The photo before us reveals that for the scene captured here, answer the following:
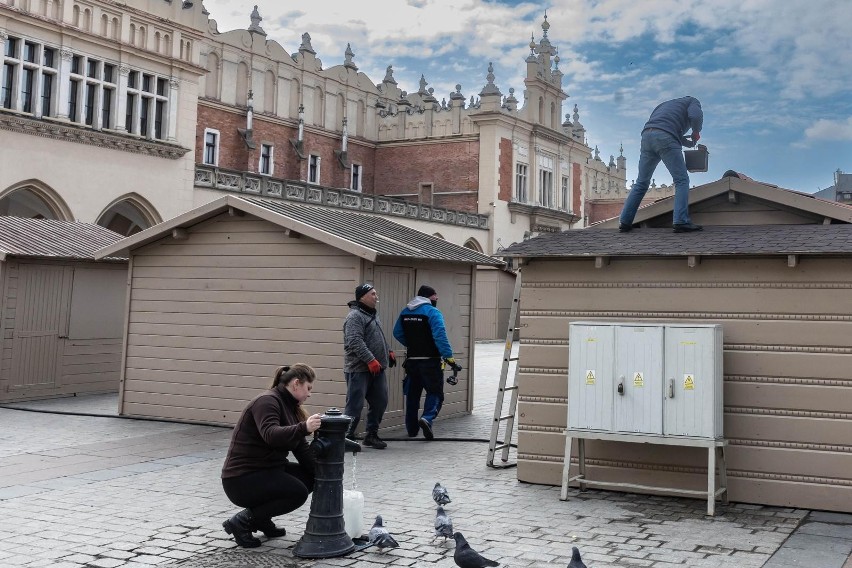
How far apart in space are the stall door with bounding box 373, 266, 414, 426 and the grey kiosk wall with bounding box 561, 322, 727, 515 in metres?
4.40

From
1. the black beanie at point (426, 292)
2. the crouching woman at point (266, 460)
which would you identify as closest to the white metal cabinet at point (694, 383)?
the crouching woman at point (266, 460)

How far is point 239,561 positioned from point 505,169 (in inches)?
1821

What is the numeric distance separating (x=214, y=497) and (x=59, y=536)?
160 cm

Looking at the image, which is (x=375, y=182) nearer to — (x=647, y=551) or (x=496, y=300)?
(x=496, y=300)

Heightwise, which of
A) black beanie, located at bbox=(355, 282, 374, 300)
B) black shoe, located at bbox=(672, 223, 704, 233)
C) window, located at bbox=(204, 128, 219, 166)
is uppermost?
window, located at bbox=(204, 128, 219, 166)

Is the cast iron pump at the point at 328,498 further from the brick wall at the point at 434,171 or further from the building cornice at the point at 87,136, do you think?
the brick wall at the point at 434,171

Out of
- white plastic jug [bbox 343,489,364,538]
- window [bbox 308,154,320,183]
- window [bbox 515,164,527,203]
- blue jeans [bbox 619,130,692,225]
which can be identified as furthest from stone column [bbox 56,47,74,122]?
window [bbox 515,164,527,203]

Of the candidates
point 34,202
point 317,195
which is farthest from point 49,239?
point 317,195

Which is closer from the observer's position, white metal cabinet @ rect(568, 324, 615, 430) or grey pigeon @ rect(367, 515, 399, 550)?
grey pigeon @ rect(367, 515, 399, 550)

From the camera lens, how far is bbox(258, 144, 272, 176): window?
4644 cm

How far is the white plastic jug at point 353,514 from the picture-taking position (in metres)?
6.50

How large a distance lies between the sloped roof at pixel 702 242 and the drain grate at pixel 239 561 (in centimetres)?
377

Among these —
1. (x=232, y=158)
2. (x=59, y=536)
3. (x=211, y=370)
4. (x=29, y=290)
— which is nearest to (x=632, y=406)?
(x=59, y=536)

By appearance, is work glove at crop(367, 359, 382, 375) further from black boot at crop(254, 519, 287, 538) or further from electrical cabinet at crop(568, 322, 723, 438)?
black boot at crop(254, 519, 287, 538)
